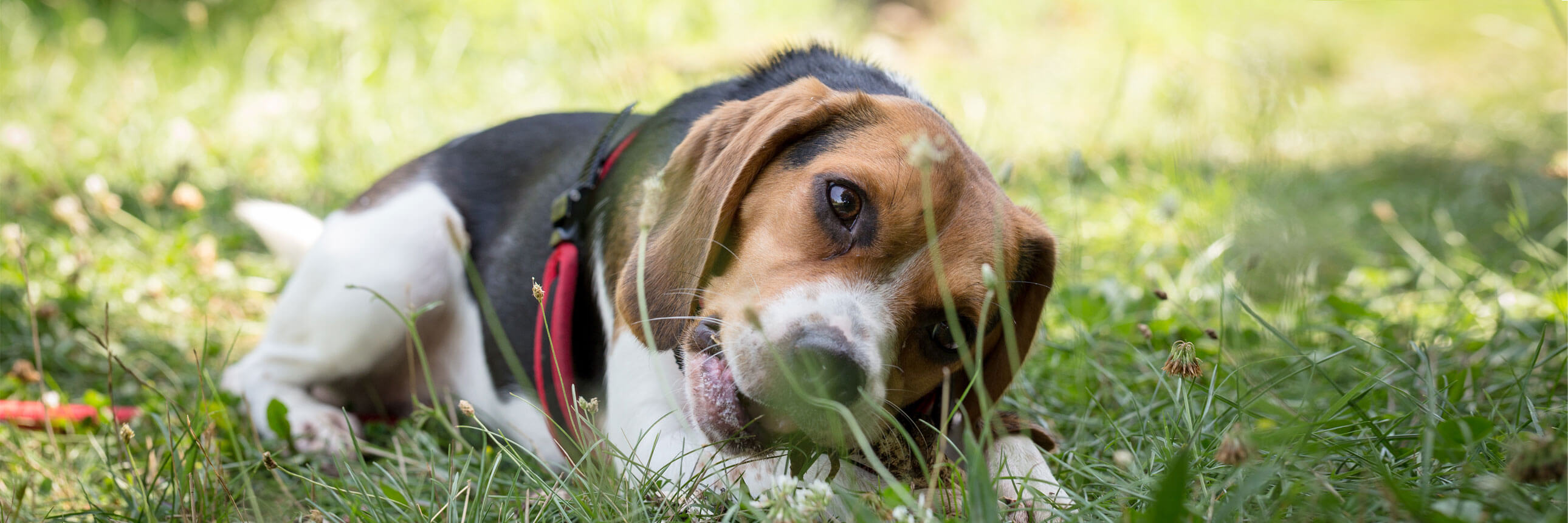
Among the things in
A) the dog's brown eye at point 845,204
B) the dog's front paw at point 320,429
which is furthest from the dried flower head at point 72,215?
the dog's brown eye at point 845,204

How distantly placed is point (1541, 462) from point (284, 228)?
156 inches

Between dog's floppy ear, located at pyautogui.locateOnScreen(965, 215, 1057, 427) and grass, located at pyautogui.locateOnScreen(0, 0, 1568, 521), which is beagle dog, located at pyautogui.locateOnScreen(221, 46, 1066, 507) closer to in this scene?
dog's floppy ear, located at pyautogui.locateOnScreen(965, 215, 1057, 427)

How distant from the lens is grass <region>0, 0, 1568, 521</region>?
2215mm

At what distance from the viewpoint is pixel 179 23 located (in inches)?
356

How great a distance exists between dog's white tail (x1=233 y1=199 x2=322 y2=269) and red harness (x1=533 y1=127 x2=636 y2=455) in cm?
141

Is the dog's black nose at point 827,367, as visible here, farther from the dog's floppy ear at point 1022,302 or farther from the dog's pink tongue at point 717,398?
the dog's floppy ear at point 1022,302

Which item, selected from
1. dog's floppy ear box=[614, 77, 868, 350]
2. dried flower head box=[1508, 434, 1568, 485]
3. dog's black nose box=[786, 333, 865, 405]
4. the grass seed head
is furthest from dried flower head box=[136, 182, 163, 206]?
dried flower head box=[1508, 434, 1568, 485]

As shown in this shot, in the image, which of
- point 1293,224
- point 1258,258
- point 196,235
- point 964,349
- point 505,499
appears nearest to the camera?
point 964,349

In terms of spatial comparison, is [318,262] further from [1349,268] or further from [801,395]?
[1349,268]

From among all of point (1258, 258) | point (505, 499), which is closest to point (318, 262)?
point (505, 499)

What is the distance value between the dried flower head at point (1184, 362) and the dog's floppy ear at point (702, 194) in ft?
3.21

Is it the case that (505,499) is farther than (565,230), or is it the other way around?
(565,230)

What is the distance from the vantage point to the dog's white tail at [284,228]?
3.93m

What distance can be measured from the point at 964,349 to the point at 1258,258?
6.00 feet
